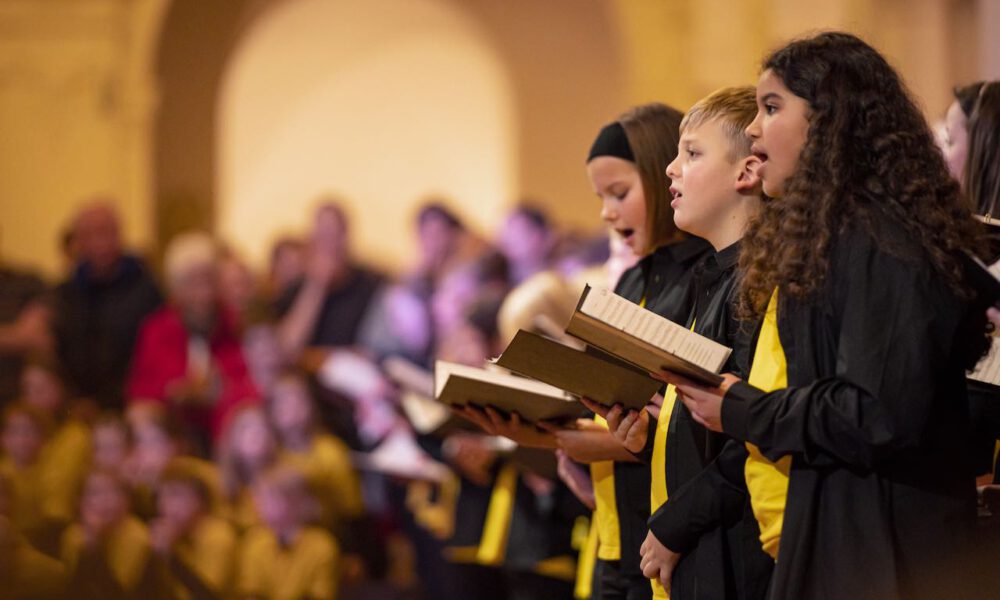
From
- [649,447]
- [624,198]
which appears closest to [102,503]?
[624,198]

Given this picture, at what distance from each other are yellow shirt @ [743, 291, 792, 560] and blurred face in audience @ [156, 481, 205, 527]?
3.67 meters

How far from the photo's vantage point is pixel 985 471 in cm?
247

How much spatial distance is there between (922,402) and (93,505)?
161 inches

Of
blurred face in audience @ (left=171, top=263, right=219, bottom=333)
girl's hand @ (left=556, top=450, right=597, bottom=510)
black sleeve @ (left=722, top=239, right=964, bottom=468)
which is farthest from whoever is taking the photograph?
blurred face in audience @ (left=171, top=263, right=219, bottom=333)

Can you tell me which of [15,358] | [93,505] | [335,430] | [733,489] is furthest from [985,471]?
[15,358]

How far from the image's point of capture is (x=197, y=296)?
6688 millimetres

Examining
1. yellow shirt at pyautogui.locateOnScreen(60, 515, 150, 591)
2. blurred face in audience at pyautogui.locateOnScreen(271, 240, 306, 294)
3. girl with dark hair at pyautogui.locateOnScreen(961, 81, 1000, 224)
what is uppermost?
blurred face in audience at pyautogui.locateOnScreen(271, 240, 306, 294)

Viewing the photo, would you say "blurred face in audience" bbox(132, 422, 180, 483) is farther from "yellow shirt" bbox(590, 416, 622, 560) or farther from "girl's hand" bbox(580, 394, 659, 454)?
"girl's hand" bbox(580, 394, 659, 454)

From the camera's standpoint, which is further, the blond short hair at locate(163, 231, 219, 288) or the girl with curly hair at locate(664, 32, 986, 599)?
the blond short hair at locate(163, 231, 219, 288)

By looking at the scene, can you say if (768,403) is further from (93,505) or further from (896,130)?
(93,505)

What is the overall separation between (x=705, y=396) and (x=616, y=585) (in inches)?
36.4

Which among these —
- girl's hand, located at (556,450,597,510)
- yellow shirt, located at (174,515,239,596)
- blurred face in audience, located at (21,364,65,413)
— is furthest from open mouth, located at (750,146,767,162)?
blurred face in audience, located at (21,364,65,413)

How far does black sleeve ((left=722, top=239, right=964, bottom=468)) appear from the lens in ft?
6.50

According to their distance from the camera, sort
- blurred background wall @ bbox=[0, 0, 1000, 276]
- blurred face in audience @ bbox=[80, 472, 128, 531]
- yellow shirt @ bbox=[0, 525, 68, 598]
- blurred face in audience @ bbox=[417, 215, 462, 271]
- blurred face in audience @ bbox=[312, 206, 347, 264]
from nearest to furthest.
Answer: yellow shirt @ bbox=[0, 525, 68, 598]
blurred face in audience @ bbox=[80, 472, 128, 531]
blurred face in audience @ bbox=[417, 215, 462, 271]
blurred face in audience @ bbox=[312, 206, 347, 264]
blurred background wall @ bbox=[0, 0, 1000, 276]
